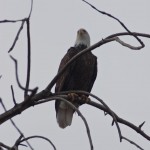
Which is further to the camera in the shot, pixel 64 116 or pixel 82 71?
pixel 64 116

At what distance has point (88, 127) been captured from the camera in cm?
283

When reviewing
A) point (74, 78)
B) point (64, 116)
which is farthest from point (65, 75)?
point (64, 116)

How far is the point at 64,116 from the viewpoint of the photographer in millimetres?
8086

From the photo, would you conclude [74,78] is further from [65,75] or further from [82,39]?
[82,39]

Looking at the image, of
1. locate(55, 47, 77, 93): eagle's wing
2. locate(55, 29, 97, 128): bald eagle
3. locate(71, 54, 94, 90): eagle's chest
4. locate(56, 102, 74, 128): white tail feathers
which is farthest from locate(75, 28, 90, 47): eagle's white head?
locate(56, 102, 74, 128): white tail feathers

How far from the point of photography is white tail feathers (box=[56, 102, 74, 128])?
25.9 ft

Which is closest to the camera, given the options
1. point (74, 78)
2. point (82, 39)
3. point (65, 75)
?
point (65, 75)

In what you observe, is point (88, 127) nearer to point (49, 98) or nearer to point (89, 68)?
point (49, 98)

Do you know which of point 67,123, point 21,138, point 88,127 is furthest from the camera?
point 67,123

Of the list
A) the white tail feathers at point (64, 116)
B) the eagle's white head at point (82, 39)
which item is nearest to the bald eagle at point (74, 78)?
the white tail feathers at point (64, 116)

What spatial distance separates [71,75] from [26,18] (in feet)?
16.7

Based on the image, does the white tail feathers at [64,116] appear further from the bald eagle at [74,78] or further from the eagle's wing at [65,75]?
the eagle's wing at [65,75]

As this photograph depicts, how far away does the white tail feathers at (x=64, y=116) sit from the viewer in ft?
25.9

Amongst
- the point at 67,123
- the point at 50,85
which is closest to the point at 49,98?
the point at 50,85
